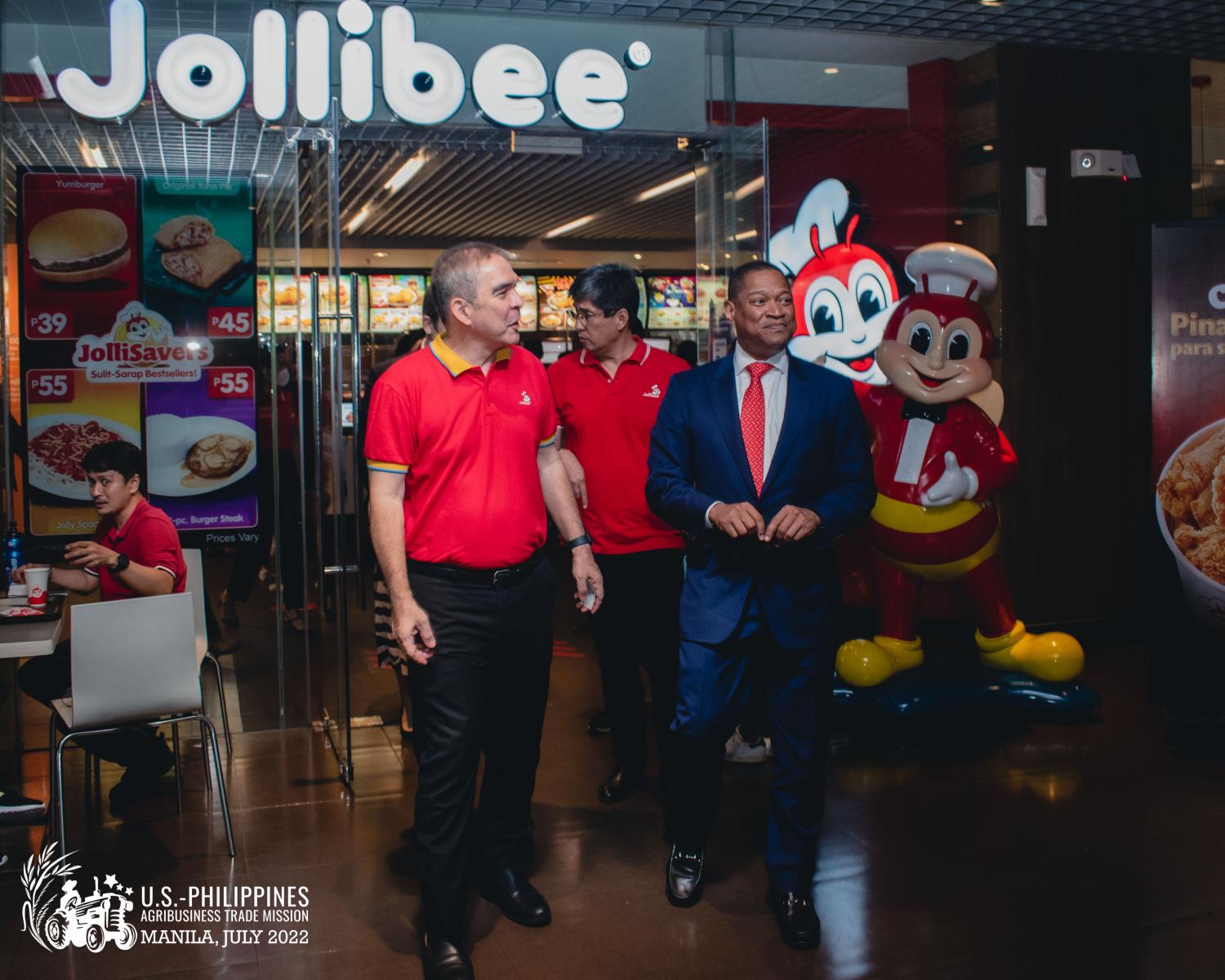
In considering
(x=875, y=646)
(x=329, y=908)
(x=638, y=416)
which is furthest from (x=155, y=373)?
(x=875, y=646)

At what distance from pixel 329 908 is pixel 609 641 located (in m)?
1.15

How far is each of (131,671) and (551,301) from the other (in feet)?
27.8

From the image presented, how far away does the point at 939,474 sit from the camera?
435 cm

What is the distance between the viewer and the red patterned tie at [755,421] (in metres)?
2.91

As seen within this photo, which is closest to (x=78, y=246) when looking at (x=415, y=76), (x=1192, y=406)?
(x=415, y=76)

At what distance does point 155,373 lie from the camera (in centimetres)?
448

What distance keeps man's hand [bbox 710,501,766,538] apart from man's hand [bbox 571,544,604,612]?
0.36 meters

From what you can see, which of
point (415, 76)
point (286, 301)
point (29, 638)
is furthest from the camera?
point (286, 301)

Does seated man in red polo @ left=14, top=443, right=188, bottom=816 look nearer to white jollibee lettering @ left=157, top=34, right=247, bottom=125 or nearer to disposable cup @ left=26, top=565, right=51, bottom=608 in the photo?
disposable cup @ left=26, top=565, right=51, bottom=608

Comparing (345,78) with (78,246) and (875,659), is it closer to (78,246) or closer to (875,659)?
(78,246)

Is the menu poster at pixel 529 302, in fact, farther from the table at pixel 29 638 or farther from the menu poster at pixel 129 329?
the table at pixel 29 638

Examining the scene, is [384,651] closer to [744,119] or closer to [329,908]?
[329,908]

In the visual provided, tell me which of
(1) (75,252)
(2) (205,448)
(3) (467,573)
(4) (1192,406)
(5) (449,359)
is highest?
(1) (75,252)

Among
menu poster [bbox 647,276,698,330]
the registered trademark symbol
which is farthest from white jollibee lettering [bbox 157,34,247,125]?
menu poster [bbox 647,276,698,330]
